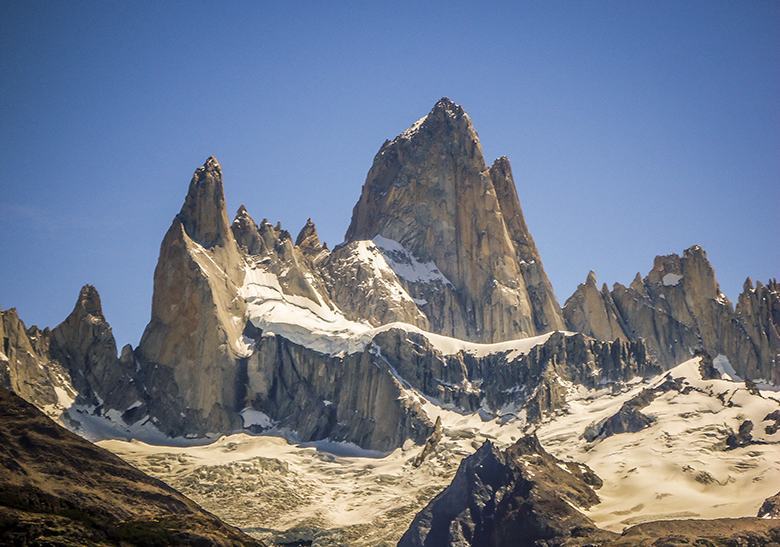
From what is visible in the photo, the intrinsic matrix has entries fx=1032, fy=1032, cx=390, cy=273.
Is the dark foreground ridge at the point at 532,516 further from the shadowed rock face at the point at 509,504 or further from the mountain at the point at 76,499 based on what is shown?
Answer: the mountain at the point at 76,499

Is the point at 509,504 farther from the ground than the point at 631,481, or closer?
closer

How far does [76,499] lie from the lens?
106m

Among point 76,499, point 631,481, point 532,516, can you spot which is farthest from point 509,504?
point 76,499

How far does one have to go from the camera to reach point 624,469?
541 ft

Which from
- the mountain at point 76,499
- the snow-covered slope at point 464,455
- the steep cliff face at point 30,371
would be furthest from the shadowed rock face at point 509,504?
the steep cliff face at point 30,371

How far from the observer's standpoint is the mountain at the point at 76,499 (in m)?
86.9

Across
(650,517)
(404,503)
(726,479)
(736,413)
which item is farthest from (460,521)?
(736,413)

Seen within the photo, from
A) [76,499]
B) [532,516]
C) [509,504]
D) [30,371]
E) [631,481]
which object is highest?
[30,371]

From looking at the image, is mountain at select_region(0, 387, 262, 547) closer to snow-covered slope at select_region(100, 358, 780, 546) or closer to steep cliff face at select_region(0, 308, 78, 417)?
snow-covered slope at select_region(100, 358, 780, 546)

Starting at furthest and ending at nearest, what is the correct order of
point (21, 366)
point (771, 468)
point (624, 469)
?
point (21, 366) < point (624, 469) < point (771, 468)

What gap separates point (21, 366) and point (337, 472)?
6097 cm

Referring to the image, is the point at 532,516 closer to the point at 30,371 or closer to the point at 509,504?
the point at 509,504

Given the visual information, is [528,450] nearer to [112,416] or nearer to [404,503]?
[404,503]

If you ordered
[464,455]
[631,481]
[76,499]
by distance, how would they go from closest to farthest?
[76,499] < [631,481] < [464,455]
